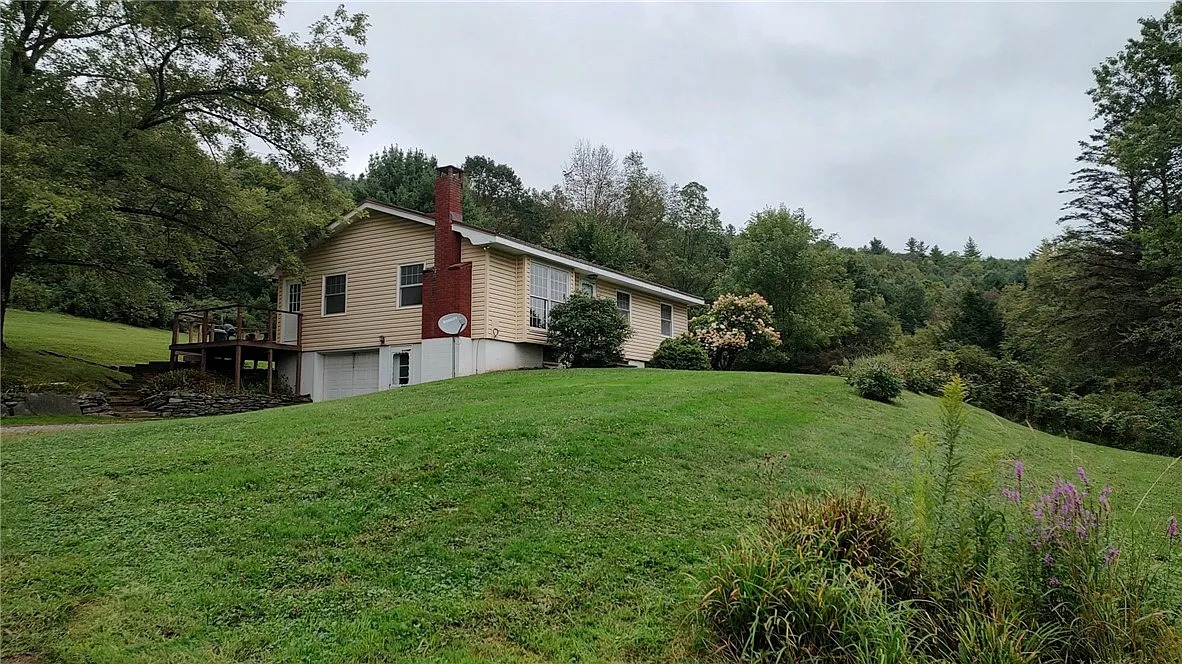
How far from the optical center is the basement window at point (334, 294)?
1977 cm

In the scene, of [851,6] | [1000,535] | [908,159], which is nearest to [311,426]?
[1000,535]

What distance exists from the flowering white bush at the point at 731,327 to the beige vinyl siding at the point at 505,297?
8997 millimetres

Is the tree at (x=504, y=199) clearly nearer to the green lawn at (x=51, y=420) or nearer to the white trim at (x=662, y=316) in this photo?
the white trim at (x=662, y=316)

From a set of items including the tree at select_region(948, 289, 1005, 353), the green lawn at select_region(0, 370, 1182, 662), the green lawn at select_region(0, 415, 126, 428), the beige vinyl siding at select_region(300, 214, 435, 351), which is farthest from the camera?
the tree at select_region(948, 289, 1005, 353)

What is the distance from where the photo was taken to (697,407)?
418 inches

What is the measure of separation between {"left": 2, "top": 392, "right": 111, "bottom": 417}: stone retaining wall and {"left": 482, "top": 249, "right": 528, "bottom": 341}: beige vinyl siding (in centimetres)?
845

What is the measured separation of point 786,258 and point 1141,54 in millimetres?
16462

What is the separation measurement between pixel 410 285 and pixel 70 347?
12032mm

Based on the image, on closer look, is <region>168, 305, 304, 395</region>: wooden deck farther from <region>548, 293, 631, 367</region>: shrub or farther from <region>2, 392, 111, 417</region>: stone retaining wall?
<region>548, 293, 631, 367</region>: shrub

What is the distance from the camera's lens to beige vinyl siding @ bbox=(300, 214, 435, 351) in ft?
60.6

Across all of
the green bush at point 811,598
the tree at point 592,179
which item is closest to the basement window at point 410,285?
the green bush at point 811,598

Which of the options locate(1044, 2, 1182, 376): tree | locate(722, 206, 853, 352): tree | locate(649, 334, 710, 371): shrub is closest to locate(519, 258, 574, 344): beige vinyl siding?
locate(649, 334, 710, 371): shrub

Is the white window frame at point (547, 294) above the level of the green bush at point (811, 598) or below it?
above

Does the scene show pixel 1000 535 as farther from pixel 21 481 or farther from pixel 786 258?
pixel 786 258
